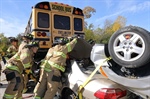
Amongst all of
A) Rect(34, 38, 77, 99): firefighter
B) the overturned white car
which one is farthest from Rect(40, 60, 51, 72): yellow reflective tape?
the overturned white car

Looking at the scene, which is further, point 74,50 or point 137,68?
point 74,50

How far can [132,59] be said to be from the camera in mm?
2697

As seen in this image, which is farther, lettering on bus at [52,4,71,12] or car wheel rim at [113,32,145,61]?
lettering on bus at [52,4,71,12]

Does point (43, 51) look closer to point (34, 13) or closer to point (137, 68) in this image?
point (34, 13)

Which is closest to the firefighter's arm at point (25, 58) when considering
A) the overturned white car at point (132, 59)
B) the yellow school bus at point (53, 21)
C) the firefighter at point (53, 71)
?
the firefighter at point (53, 71)

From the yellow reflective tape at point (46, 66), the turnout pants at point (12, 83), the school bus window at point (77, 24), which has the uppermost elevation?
the school bus window at point (77, 24)

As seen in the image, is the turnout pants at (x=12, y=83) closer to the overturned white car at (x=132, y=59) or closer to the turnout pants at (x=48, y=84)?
the turnout pants at (x=48, y=84)

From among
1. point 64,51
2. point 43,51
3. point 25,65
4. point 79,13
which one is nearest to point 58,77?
point 64,51

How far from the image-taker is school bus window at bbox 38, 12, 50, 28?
25.0 ft

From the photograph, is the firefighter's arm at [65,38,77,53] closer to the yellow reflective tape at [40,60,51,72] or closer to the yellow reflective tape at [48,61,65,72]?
the yellow reflective tape at [48,61,65,72]

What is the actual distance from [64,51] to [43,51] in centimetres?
360

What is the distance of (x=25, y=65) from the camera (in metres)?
4.68

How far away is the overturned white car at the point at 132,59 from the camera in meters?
2.61

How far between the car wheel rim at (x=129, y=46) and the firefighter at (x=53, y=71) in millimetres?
1551
